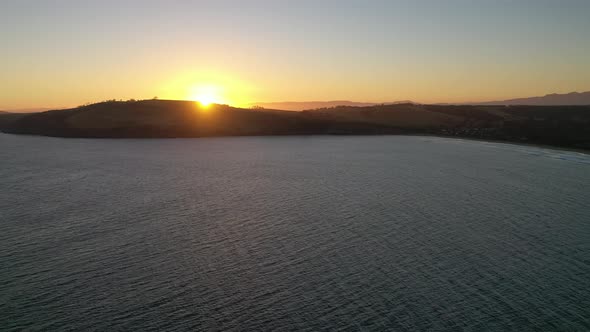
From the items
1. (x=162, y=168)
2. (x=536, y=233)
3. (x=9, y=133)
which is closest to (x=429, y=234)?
(x=536, y=233)

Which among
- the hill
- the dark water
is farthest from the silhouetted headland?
the dark water

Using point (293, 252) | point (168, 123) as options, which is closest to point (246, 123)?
point (168, 123)

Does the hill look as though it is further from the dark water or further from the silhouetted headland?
the dark water

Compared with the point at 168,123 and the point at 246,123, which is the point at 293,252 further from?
the point at 246,123

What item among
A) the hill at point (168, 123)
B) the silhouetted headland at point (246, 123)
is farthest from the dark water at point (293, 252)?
the hill at point (168, 123)

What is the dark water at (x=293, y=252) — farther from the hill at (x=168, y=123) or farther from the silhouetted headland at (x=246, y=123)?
the hill at (x=168, y=123)

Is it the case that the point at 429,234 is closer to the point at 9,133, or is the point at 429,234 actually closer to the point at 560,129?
the point at 560,129
